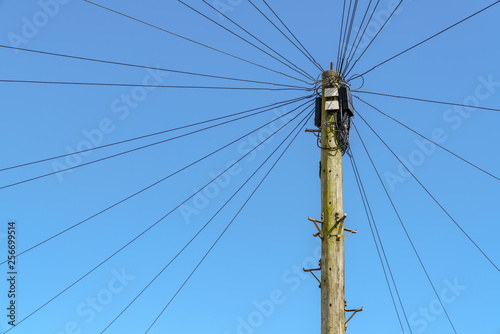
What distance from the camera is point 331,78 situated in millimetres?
9781

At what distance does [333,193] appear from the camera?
8.79 meters

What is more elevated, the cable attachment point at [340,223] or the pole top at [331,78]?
the pole top at [331,78]

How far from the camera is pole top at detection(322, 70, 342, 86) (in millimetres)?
9773

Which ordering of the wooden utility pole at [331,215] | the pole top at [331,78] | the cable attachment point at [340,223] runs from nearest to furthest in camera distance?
the wooden utility pole at [331,215], the cable attachment point at [340,223], the pole top at [331,78]

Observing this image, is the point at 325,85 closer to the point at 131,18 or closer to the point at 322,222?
the point at 322,222

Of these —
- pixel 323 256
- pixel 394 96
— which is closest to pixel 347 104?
pixel 394 96

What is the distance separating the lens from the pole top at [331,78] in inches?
385

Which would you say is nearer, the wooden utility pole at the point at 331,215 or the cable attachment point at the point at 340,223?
the wooden utility pole at the point at 331,215

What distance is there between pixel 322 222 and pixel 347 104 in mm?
2177

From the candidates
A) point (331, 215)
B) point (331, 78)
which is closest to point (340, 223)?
point (331, 215)

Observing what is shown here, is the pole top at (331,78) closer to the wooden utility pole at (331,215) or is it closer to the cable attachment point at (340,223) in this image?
the wooden utility pole at (331,215)

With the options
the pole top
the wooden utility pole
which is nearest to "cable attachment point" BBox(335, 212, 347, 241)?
the wooden utility pole

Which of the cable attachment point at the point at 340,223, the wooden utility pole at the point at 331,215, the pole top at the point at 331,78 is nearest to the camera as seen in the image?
the wooden utility pole at the point at 331,215

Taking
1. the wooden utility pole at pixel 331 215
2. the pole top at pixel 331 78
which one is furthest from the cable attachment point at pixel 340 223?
the pole top at pixel 331 78
